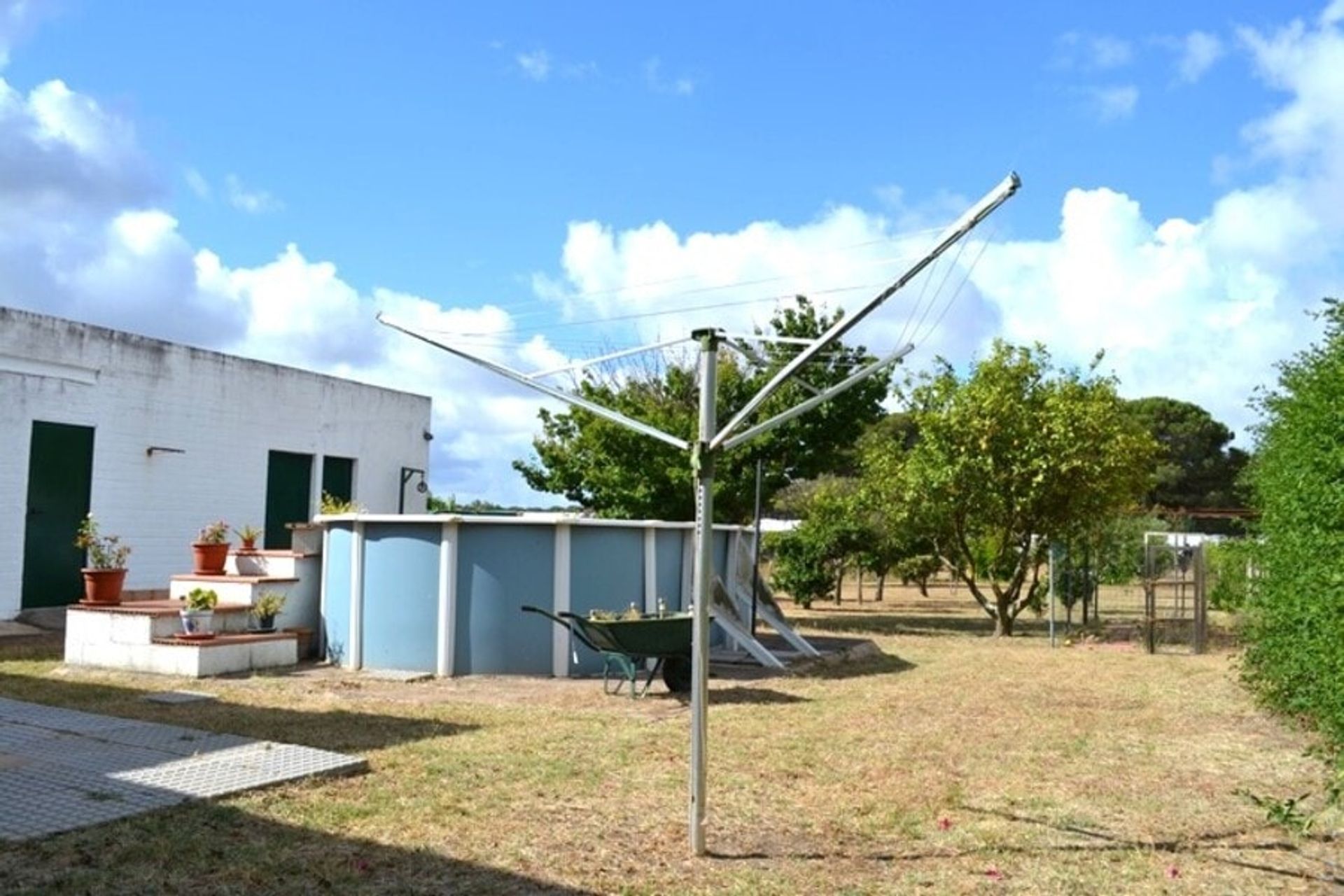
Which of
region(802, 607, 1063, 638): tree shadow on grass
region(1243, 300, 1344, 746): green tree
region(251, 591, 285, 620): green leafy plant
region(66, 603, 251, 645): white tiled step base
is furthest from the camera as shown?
region(802, 607, 1063, 638): tree shadow on grass

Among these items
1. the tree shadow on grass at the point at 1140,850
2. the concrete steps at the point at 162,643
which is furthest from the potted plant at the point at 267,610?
the tree shadow on grass at the point at 1140,850

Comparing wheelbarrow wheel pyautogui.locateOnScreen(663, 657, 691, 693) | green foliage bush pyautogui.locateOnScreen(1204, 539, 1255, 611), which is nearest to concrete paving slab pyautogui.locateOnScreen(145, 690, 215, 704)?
wheelbarrow wheel pyautogui.locateOnScreen(663, 657, 691, 693)

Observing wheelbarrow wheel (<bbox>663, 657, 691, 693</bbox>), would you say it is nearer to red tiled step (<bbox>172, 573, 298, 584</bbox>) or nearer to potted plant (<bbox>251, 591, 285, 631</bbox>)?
→ potted plant (<bbox>251, 591, 285, 631</bbox>)

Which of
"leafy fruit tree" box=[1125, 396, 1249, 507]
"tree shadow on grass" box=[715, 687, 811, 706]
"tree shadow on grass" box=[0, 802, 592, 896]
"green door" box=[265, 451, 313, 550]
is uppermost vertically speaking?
"leafy fruit tree" box=[1125, 396, 1249, 507]

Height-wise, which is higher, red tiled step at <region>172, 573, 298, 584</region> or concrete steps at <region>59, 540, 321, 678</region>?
red tiled step at <region>172, 573, 298, 584</region>

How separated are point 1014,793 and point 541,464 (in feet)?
51.1

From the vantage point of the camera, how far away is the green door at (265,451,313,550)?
57.0ft

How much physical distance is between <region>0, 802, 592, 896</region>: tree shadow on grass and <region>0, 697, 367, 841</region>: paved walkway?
30 cm

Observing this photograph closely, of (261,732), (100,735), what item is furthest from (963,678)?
(100,735)

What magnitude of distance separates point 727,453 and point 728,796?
11.3 metres

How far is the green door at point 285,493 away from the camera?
17.4 m

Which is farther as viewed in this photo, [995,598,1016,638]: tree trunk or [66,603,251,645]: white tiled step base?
[995,598,1016,638]: tree trunk

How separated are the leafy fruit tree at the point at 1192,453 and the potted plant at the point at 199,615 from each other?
40450 mm

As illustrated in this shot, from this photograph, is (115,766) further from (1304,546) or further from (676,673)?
(1304,546)
